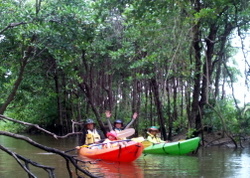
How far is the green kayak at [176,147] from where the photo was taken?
36.7 feet

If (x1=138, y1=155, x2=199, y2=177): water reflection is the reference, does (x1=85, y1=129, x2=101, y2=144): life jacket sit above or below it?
above

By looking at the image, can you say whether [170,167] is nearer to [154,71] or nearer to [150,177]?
[150,177]

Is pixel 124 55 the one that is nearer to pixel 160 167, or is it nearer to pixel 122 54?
pixel 122 54

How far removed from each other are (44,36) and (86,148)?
382 cm

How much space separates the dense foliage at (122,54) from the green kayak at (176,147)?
105 centimetres

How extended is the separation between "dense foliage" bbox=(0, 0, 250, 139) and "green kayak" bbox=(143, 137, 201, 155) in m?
1.05

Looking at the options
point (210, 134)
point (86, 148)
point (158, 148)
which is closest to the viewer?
point (86, 148)

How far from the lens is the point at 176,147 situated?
11.3 metres

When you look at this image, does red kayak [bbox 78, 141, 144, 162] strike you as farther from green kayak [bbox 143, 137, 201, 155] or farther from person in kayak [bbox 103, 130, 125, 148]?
green kayak [bbox 143, 137, 201, 155]

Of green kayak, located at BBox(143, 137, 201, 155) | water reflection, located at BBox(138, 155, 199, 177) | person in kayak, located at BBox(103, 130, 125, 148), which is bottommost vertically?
water reflection, located at BBox(138, 155, 199, 177)

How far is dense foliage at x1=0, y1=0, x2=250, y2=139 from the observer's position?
8820mm

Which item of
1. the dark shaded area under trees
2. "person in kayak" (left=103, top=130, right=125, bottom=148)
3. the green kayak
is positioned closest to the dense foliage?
the dark shaded area under trees

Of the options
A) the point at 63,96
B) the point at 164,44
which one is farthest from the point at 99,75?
the point at 164,44

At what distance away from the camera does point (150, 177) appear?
755 centimetres
